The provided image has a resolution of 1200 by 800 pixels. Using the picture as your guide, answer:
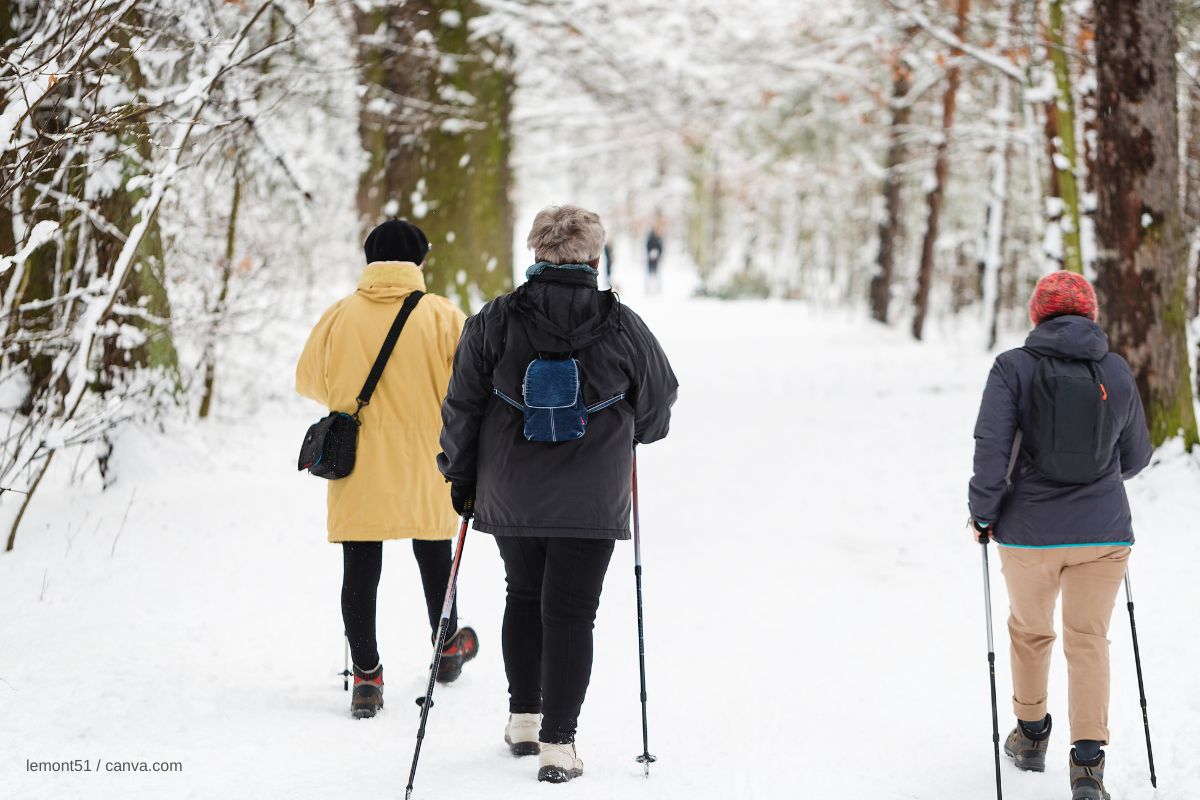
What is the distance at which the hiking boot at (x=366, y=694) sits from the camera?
4.40 metres

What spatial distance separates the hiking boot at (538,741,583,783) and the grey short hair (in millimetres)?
1722

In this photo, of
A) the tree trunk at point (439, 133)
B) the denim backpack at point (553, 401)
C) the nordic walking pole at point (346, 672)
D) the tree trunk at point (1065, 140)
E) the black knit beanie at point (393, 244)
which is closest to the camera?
the denim backpack at point (553, 401)

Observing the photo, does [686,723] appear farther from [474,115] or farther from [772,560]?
[474,115]

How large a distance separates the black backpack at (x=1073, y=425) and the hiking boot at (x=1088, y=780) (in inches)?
39.2

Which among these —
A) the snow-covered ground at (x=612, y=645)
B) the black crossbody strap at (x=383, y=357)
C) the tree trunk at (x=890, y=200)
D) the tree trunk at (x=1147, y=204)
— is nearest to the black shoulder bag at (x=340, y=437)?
the black crossbody strap at (x=383, y=357)

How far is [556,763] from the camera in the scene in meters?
3.79

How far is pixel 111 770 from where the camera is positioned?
12.3 ft

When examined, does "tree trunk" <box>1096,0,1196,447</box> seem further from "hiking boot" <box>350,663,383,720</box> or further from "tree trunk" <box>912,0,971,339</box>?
"tree trunk" <box>912,0,971,339</box>

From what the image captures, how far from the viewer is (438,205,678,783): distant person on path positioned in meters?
3.64

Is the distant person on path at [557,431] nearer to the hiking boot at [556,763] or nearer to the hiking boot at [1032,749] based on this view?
the hiking boot at [556,763]

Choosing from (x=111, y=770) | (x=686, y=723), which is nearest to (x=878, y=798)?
(x=686, y=723)

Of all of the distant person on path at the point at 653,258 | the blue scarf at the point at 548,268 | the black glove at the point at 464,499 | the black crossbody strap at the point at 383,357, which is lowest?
the black glove at the point at 464,499

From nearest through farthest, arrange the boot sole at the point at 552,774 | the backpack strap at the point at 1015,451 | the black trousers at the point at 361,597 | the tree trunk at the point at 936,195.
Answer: the boot sole at the point at 552,774 → the backpack strap at the point at 1015,451 → the black trousers at the point at 361,597 → the tree trunk at the point at 936,195

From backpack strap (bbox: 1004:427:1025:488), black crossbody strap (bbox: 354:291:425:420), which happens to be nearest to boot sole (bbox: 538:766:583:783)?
black crossbody strap (bbox: 354:291:425:420)
